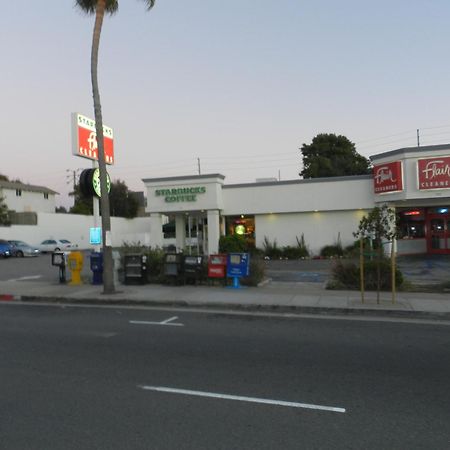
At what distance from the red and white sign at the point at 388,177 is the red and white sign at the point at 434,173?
94 cm

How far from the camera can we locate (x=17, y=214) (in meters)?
47.5

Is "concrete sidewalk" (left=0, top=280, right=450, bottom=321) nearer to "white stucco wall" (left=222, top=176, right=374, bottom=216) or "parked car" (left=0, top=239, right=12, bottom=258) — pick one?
"white stucco wall" (left=222, top=176, right=374, bottom=216)

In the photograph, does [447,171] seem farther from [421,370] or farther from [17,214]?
[17,214]

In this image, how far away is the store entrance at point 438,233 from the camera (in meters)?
28.2

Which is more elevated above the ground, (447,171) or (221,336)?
(447,171)

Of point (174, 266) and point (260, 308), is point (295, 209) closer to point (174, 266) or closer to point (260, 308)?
point (174, 266)

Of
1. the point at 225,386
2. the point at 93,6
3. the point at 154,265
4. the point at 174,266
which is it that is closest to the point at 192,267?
the point at 174,266

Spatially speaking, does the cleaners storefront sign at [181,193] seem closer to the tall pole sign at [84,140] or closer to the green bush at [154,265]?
the tall pole sign at [84,140]

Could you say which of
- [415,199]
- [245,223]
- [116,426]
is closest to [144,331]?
[116,426]

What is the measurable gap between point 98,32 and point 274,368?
12025mm

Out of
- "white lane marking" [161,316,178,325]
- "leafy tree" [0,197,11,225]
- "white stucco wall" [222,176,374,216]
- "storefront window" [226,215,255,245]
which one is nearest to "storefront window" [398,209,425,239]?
"white stucco wall" [222,176,374,216]

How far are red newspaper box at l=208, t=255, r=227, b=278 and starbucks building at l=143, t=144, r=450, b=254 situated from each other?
42.2 feet

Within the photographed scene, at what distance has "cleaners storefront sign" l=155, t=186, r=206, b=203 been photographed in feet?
94.5

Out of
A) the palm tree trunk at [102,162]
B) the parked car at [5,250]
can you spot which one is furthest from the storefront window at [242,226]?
the parked car at [5,250]
